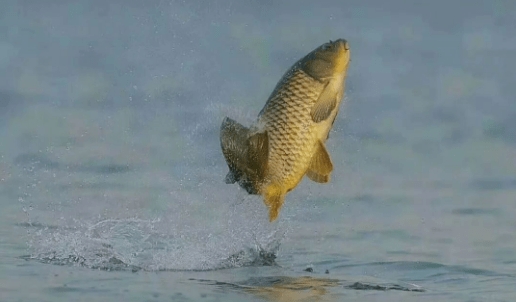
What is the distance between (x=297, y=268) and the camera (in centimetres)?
971

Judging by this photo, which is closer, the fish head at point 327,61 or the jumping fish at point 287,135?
the jumping fish at point 287,135

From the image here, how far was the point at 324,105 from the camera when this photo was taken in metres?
7.71

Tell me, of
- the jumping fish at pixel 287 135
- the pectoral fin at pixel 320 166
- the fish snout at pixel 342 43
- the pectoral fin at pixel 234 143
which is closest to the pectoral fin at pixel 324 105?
the jumping fish at pixel 287 135

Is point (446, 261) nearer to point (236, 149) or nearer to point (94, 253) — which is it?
point (94, 253)

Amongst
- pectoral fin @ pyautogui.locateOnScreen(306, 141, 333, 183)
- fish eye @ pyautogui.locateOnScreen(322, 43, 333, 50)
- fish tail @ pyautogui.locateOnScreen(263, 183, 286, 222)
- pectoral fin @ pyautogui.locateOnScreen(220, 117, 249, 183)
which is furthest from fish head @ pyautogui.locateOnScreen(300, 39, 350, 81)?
fish tail @ pyautogui.locateOnScreen(263, 183, 286, 222)

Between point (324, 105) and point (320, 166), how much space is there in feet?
1.22

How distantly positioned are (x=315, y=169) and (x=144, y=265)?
7.46 ft

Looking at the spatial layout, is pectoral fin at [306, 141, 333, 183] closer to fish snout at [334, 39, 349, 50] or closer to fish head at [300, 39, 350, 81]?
fish head at [300, 39, 350, 81]

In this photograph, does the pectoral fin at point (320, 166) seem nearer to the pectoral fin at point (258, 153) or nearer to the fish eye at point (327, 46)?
the pectoral fin at point (258, 153)

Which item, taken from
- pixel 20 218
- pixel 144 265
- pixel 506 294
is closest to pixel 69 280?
pixel 144 265

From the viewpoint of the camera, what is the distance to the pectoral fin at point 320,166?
7704 mm

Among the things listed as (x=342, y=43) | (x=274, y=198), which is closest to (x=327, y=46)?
(x=342, y=43)

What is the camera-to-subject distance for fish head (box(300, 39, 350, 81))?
25.5ft

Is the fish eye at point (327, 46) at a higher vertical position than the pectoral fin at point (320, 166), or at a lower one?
higher
